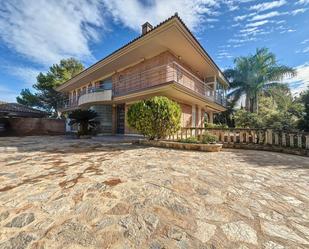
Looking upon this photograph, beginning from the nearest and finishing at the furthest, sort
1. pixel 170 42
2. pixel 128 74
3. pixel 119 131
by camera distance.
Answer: pixel 170 42
pixel 128 74
pixel 119 131

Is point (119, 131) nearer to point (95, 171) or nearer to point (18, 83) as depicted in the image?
point (95, 171)

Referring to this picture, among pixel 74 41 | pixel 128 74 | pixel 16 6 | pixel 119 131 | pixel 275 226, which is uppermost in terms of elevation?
pixel 74 41

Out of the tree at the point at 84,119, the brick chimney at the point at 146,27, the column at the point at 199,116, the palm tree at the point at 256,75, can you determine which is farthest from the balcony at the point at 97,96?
the palm tree at the point at 256,75

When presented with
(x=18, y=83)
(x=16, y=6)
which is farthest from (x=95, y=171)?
(x=18, y=83)

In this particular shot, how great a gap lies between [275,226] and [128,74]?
523 inches

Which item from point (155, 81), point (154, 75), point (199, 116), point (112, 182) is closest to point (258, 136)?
point (155, 81)

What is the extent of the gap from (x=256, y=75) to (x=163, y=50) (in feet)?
48.3

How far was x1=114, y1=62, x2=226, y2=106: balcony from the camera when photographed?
1043 cm

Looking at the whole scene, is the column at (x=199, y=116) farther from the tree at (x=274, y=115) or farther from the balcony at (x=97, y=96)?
the balcony at (x=97, y=96)

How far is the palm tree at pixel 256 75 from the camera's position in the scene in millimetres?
19125

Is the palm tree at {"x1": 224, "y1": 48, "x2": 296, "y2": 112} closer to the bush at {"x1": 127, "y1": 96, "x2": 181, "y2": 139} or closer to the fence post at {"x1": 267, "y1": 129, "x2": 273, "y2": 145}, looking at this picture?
the fence post at {"x1": 267, "y1": 129, "x2": 273, "y2": 145}

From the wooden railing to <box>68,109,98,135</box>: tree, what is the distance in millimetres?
7668

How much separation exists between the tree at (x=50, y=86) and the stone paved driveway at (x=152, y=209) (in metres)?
30.0

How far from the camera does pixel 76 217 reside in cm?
206
